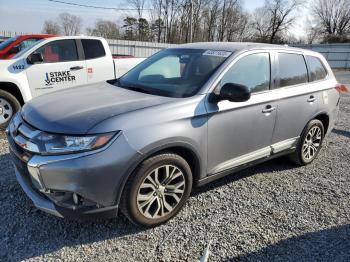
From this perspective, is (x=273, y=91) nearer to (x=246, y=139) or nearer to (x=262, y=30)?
(x=246, y=139)

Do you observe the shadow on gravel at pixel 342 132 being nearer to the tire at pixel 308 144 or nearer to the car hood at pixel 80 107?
the tire at pixel 308 144

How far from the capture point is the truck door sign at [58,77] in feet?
20.2

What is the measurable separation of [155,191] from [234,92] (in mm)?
1195

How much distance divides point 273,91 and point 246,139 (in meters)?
0.72

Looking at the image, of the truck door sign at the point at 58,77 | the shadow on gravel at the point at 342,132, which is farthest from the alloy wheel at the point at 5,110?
the shadow on gravel at the point at 342,132

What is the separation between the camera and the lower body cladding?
97.2 inches

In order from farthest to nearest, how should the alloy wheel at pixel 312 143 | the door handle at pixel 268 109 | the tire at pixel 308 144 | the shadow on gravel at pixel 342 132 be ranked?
the shadow on gravel at pixel 342 132 → the alloy wheel at pixel 312 143 → the tire at pixel 308 144 → the door handle at pixel 268 109

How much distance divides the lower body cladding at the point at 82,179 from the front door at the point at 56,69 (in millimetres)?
3774

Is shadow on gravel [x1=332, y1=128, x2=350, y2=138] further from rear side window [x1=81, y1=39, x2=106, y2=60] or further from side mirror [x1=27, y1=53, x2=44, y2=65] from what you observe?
side mirror [x1=27, y1=53, x2=44, y2=65]

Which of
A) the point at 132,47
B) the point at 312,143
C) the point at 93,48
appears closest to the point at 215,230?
the point at 312,143

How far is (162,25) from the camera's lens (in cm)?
4853

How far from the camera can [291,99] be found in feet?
13.1

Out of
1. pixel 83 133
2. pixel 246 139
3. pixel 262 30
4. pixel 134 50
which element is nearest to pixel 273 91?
pixel 246 139

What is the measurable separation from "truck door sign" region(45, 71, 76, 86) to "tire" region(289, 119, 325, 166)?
4461 millimetres
